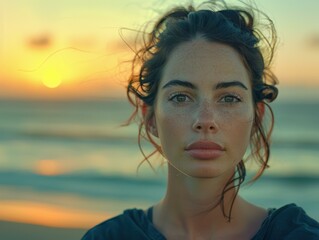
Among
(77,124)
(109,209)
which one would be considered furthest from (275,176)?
(77,124)

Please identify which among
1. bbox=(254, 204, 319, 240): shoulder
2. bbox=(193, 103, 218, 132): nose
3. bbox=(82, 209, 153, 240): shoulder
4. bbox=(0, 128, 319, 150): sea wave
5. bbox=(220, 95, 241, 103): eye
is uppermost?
bbox=(0, 128, 319, 150): sea wave

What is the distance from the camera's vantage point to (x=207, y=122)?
96.9 inches

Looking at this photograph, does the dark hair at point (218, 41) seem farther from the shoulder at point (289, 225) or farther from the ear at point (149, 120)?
the shoulder at point (289, 225)

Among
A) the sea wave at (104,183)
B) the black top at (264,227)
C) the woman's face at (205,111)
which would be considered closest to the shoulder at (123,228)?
the black top at (264,227)

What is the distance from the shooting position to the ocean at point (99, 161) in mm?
10781

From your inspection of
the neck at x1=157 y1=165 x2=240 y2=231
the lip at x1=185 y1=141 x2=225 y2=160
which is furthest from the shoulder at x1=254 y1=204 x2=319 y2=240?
the lip at x1=185 y1=141 x2=225 y2=160

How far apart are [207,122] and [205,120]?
0.04ft

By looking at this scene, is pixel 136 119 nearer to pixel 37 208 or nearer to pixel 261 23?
pixel 261 23

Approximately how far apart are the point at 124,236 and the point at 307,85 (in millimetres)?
21017

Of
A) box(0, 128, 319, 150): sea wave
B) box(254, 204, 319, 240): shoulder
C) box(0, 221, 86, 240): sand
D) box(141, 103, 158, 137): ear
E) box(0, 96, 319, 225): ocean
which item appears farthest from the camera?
box(0, 128, 319, 150): sea wave

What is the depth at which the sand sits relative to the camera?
25.3ft

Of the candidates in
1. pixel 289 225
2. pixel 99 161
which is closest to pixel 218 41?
pixel 289 225

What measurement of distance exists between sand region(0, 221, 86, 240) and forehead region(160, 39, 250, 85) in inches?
206

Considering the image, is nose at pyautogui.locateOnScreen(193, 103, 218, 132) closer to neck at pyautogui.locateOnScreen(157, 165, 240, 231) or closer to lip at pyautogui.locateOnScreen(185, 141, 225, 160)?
lip at pyautogui.locateOnScreen(185, 141, 225, 160)
